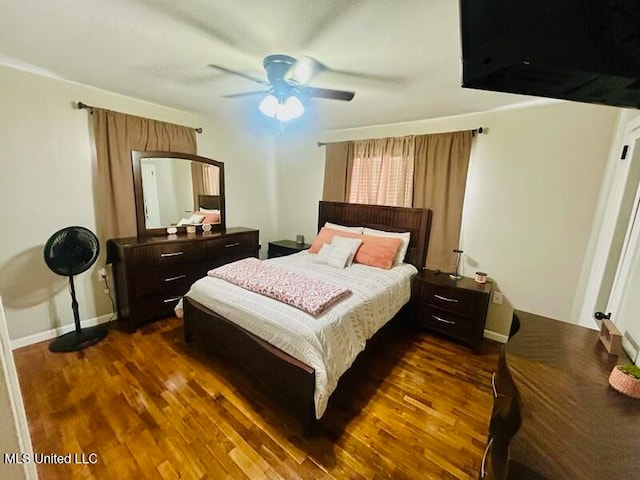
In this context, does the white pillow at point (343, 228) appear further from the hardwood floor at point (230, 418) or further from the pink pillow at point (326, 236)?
the hardwood floor at point (230, 418)

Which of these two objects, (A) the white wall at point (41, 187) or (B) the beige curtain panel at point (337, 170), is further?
(B) the beige curtain panel at point (337, 170)

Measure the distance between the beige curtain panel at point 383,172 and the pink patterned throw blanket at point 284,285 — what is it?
1608 mm

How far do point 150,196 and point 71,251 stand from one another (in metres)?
0.91

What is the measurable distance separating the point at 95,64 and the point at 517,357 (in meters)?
3.22

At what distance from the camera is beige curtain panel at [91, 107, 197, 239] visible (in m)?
2.59

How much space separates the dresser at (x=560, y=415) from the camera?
735 mm

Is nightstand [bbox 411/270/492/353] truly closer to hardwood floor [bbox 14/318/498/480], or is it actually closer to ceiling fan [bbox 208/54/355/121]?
hardwood floor [bbox 14/318/498/480]

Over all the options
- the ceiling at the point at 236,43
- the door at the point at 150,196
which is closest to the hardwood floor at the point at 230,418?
the door at the point at 150,196

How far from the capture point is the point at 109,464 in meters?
1.44

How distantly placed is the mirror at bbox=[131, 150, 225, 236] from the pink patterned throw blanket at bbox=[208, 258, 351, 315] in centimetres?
122

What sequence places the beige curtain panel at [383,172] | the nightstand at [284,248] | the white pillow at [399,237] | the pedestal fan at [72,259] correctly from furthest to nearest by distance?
the nightstand at [284,248] → the beige curtain panel at [383,172] → the white pillow at [399,237] → the pedestal fan at [72,259]

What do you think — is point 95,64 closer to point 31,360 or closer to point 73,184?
point 73,184
